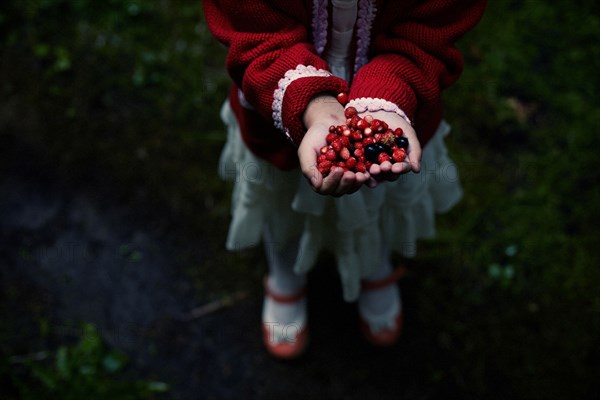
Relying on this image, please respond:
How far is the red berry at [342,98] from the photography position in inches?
38.2

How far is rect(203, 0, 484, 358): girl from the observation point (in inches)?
37.1

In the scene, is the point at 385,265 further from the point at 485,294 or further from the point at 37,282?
the point at 37,282

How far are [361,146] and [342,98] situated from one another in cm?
12

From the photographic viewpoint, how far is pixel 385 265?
1603mm

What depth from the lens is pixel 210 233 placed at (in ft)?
6.23

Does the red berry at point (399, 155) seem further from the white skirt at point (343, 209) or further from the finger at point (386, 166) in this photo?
the white skirt at point (343, 209)

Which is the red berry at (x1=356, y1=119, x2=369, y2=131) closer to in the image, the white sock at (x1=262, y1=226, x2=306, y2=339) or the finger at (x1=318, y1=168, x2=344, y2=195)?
the finger at (x1=318, y1=168, x2=344, y2=195)

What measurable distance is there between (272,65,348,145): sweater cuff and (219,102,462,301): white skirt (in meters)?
0.23

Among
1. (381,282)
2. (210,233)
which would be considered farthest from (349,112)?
(210,233)

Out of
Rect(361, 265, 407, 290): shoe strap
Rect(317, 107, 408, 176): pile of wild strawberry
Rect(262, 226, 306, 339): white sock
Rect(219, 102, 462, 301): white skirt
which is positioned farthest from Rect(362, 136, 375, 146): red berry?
Rect(361, 265, 407, 290): shoe strap

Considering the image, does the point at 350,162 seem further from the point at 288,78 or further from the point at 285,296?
the point at 285,296

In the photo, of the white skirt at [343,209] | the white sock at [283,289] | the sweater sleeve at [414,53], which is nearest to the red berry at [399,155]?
the sweater sleeve at [414,53]

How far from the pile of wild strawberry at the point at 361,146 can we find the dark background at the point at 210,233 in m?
0.99

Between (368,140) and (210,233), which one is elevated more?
(368,140)
